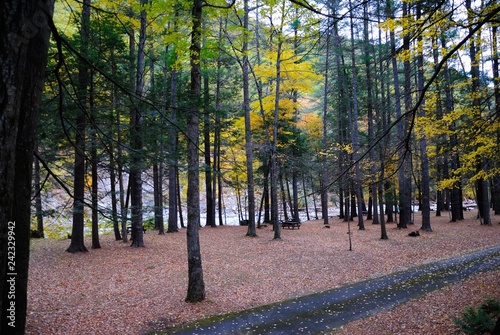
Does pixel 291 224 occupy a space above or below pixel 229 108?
below

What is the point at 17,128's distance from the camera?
1557 millimetres

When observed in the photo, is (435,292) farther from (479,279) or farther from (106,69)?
(106,69)

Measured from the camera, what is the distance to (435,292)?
7934 millimetres

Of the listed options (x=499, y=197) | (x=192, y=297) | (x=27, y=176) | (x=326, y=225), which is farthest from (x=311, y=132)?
(x=27, y=176)

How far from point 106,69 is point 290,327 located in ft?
34.3

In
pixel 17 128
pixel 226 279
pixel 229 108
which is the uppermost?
pixel 229 108

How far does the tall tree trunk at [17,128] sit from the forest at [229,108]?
64 millimetres

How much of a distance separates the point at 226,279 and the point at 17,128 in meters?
8.90

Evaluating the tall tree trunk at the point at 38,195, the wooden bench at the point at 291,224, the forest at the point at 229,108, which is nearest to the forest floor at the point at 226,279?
the forest at the point at 229,108

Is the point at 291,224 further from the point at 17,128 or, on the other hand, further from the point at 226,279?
the point at 17,128

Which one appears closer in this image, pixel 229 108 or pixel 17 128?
pixel 17 128

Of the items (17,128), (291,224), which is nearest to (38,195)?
(17,128)

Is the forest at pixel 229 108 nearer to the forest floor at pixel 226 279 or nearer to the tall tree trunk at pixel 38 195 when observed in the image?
the tall tree trunk at pixel 38 195

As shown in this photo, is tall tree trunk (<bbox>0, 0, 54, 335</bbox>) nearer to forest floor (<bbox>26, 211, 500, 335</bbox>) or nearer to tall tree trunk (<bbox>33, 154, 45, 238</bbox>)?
tall tree trunk (<bbox>33, 154, 45, 238</bbox>)
